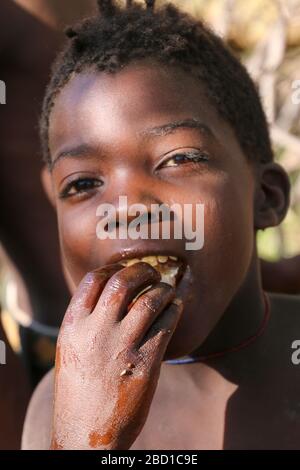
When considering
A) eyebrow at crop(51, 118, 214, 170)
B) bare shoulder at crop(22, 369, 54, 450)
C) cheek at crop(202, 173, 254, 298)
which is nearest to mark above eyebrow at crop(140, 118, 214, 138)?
eyebrow at crop(51, 118, 214, 170)

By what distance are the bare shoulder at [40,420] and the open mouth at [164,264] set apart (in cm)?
39

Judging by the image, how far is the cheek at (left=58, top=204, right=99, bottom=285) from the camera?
1.15m

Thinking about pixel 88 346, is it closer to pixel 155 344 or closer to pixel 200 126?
pixel 155 344

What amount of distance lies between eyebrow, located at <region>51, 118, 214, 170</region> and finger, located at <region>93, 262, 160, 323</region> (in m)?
0.25

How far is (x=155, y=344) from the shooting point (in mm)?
901

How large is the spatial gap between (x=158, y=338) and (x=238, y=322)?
0.37 metres

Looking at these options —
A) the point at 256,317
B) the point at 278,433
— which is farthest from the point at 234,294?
the point at 278,433

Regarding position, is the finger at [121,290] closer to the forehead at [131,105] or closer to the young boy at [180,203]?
the young boy at [180,203]

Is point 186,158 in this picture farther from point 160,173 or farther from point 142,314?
point 142,314

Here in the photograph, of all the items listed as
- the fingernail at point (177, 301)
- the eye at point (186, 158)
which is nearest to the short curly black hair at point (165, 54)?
the eye at point (186, 158)

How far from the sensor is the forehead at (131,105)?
3.67ft

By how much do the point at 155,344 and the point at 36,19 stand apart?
1.02 meters

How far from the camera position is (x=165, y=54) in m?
1.17

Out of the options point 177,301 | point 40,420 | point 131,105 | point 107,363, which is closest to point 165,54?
point 131,105
